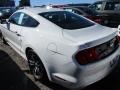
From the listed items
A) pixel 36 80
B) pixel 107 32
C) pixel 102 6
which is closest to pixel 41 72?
pixel 36 80

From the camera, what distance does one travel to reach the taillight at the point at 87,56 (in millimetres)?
3773

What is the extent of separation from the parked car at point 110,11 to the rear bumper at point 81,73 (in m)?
7.91

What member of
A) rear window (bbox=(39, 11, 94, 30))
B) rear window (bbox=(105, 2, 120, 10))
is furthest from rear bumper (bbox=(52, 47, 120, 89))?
rear window (bbox=(105, 2, 120, 10))

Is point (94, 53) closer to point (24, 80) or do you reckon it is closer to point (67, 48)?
point (67, 48)

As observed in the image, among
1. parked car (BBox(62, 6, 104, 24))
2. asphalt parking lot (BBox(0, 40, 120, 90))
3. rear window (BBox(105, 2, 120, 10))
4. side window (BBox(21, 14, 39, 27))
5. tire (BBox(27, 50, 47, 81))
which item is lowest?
asphalt parking lot (BBox(0, 40, 120, 90))

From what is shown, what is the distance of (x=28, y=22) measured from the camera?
17.4 feet

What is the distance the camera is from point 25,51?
17.3 ft

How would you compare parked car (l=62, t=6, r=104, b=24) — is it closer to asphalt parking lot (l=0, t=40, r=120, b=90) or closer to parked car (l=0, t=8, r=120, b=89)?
asphalt parking lot (l=0, t=40, r=120, b=90)

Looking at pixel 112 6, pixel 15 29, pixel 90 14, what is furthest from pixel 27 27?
pixel 112 6

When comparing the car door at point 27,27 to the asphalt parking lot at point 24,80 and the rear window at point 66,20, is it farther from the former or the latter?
the asphalt parking lot at point 24,80

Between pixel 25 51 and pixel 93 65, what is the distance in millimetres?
1987

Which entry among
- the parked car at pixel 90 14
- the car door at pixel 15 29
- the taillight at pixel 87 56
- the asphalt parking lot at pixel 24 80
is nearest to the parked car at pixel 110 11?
the parked car at pixel 90 14

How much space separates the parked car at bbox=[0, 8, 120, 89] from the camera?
12.5 ft

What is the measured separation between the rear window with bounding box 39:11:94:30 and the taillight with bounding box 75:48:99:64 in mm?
936
